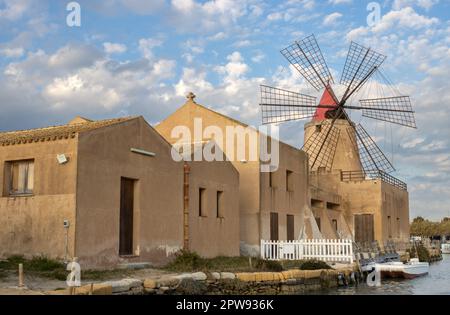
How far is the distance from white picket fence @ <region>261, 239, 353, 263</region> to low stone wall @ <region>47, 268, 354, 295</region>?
1.92 meters

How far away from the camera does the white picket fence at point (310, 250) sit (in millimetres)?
24042

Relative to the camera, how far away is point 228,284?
647 inches

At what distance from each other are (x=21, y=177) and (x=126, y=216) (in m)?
3.31

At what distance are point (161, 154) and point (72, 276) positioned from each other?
6.50 metres

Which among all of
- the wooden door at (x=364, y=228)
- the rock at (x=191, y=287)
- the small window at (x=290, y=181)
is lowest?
the rock at (x=191, y=287)

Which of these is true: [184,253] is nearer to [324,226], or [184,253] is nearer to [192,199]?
[192,199]

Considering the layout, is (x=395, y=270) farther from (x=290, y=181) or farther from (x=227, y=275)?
(x=227, y=275)

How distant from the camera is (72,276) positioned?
13.4 m

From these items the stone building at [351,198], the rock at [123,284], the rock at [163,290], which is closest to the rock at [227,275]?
the rock at [163,290]

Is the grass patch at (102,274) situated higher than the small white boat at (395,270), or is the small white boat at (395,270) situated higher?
the grass patch at (102,274)

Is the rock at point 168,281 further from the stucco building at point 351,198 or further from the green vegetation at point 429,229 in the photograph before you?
the green vegetation at point 429,229

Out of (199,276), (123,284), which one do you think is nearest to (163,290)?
(123,284)

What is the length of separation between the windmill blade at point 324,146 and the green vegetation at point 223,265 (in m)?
18.7
